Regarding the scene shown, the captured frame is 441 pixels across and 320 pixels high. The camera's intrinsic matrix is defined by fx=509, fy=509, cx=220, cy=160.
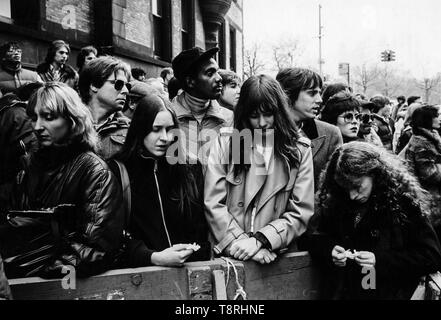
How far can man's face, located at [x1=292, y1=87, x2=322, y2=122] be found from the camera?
14.3ft

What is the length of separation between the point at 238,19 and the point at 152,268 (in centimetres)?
2392

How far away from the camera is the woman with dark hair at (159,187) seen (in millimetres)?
3088

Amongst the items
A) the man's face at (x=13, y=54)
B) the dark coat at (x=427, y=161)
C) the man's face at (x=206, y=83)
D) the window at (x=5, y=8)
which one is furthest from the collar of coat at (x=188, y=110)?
the window at (x=5, y=8)

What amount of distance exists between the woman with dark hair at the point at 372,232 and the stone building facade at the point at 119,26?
684 cm

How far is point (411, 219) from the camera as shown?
2932 millimetres

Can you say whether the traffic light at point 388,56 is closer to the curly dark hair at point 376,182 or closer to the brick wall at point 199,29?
the brick wall at point 199,29

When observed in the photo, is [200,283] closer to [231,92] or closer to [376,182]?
[376,182]

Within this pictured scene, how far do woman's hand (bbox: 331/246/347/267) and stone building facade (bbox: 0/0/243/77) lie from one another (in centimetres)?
704

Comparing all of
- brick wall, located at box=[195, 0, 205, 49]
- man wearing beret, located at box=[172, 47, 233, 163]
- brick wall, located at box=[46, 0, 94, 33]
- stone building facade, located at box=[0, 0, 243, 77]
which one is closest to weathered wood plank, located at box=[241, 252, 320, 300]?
man wearing beret, located at box=[172, 47, 233, 163]

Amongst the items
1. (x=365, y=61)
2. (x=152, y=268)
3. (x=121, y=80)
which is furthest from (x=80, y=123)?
(x=365, y=61)

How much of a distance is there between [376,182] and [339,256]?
0.54m

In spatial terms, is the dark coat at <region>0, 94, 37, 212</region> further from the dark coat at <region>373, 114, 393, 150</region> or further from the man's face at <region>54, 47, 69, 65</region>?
the dark coat at <region>373, 114, 393, 150</region>

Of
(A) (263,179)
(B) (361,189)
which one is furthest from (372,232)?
(A) (263,179)
